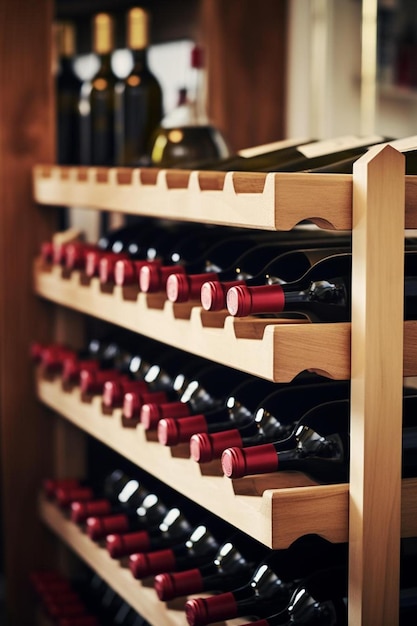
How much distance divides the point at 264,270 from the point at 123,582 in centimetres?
51

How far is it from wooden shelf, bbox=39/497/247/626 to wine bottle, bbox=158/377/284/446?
0.70ft

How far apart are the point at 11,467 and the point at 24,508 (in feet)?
0.27

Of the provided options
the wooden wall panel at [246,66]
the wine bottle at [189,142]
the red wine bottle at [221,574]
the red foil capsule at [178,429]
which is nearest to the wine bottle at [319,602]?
the red wine bottle at [221,574]

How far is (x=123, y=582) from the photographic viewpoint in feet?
4.34

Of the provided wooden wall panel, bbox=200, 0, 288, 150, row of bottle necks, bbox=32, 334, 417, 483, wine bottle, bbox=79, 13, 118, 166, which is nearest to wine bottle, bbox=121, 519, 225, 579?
row of bottle necks, bbox=32, 334, 417, 483

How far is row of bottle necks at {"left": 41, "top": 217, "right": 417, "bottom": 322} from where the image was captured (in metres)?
0.98

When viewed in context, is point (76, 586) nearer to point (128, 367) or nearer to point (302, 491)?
point (128, 367)

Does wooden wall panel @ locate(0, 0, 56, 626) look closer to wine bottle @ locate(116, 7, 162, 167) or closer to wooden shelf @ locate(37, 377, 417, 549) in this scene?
wine bottle @ locate(116, 7, 162, 167)

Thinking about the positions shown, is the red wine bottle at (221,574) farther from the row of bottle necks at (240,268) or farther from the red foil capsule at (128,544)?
the row of bottle necks at (240,268)

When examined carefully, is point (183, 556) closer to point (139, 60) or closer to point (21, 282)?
point (21, 282)

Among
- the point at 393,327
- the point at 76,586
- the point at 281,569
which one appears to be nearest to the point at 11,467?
the point at 76,586

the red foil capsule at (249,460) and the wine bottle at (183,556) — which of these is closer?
the red foil capsule at (249,460)

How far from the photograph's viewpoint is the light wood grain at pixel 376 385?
914 millimetres

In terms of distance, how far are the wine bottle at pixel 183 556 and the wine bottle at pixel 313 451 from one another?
24 cm
